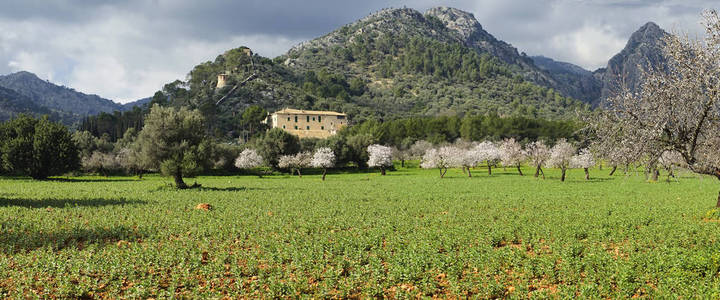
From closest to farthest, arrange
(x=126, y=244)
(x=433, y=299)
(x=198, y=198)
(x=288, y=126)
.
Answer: (x=433, y=299), (x=126, y=244), (x=198, y=198), (x=288, y=126)

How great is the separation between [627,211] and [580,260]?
15.1m

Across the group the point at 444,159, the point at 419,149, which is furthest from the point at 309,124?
the point at 444,159

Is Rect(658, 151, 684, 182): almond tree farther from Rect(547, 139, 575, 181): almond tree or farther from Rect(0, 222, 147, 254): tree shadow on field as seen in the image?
Rect(547, 139, 575, 181): almond tree

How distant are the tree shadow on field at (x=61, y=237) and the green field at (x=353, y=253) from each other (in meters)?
0.08

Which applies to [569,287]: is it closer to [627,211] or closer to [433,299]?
[433,299]

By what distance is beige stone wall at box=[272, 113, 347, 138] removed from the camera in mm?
169125

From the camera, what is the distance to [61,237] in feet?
56.7

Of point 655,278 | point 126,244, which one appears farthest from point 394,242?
point 126,244

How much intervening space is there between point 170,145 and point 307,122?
133721 millimetres

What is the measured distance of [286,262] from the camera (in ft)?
47.1

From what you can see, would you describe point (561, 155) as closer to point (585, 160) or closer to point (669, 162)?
point (585, 160)

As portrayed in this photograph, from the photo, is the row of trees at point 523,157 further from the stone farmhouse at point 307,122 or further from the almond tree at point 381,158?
the stone farmhouse at point 307,122

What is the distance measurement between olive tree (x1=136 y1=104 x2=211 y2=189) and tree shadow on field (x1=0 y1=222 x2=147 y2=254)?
21.5 meters

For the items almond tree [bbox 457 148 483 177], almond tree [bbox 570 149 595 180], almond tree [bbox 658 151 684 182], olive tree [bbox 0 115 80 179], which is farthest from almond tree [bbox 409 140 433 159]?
almond tree [bbox 658 151 684 182]
